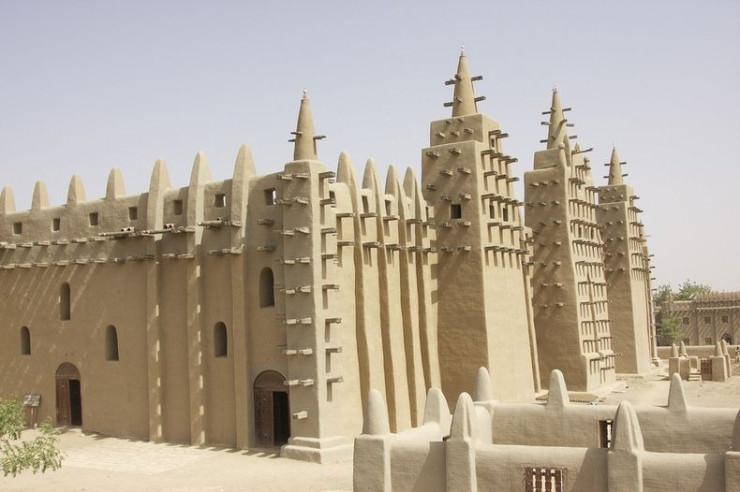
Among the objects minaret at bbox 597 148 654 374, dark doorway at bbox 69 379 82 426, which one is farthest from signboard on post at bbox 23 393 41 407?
minaret at bbox 597 148 654 374

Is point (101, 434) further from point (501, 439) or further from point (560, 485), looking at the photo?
point (560, 485)

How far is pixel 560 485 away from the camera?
14.3m

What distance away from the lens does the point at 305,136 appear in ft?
82.6

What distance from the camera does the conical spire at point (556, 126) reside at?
39406 mm

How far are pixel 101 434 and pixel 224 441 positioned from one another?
5.28m

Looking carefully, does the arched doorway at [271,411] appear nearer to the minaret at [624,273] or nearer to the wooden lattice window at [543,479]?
the wooden lattice window at [543,479]

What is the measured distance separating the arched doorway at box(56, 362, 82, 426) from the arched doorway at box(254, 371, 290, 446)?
8118 mm

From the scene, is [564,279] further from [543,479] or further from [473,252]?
[543,479]

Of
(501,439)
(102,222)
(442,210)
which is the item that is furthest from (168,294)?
(501,439)

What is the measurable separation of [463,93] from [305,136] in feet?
31.6

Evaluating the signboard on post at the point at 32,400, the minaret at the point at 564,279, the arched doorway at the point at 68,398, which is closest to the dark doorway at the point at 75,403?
the arched doorway at the point at 68,398

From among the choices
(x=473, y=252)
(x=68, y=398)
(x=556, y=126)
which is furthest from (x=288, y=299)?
(x=556, y=126)

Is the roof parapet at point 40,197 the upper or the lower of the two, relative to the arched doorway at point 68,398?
upper

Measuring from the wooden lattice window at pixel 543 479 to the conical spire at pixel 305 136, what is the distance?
42.9 feet
